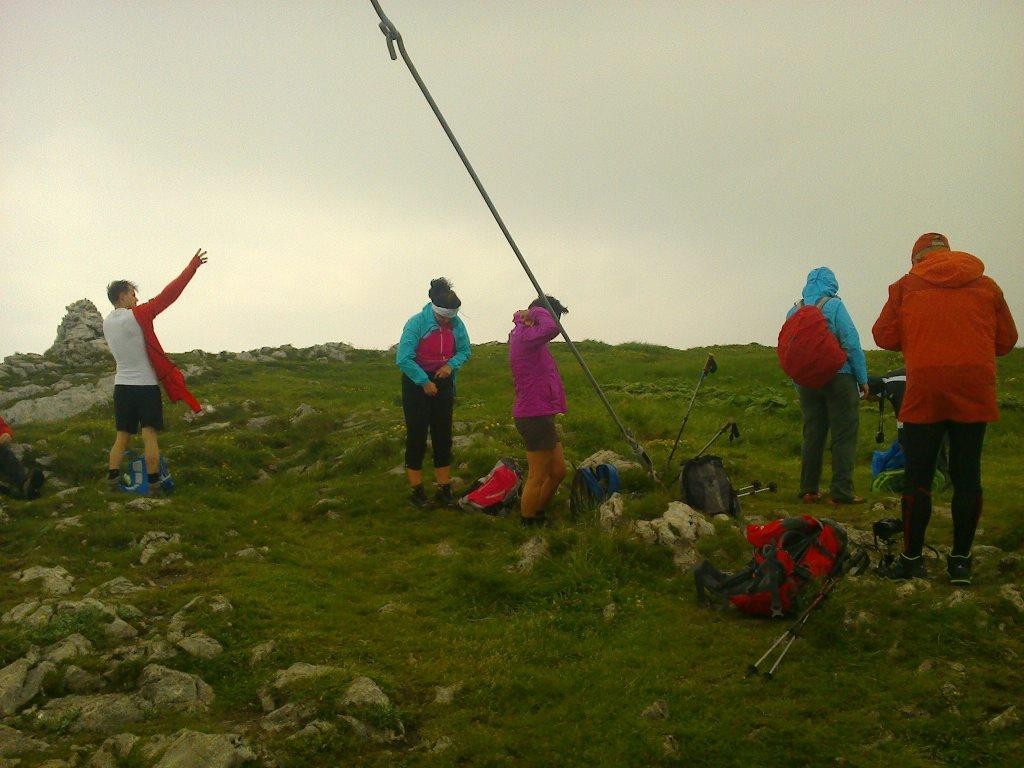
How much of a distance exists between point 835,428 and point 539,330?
14.0 feet

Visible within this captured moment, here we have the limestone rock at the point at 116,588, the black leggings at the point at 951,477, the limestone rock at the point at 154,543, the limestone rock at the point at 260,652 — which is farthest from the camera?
the limestone rock at the point at 154,543

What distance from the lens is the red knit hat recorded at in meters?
8.43

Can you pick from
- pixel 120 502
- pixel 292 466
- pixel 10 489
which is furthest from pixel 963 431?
pixel 10 489

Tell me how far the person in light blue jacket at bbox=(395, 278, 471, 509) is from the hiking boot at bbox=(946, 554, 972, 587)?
660 cm

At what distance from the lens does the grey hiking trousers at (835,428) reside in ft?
37.1

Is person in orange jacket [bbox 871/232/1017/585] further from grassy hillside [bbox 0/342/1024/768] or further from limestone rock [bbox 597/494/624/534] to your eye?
limestone rock [bbox 597/494/624/534]

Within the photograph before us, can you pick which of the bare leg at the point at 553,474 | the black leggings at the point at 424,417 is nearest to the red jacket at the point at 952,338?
the bare leg at the point at 553,474

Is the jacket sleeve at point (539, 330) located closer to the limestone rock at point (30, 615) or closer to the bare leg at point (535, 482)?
the bare leg at point (535, 482)

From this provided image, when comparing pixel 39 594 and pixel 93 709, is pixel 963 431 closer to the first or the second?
pixel 93 709

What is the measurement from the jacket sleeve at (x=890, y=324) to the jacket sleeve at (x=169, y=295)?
8.97 meters

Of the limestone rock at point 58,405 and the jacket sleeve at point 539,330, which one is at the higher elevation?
Result: the jacket sleeve at point 539,330

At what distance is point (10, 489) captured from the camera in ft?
42.4

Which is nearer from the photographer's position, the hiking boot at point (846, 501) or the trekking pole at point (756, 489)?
the hiking boot at point (846, 501)

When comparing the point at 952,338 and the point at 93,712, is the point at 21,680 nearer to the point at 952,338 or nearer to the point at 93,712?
the point at 93,712
